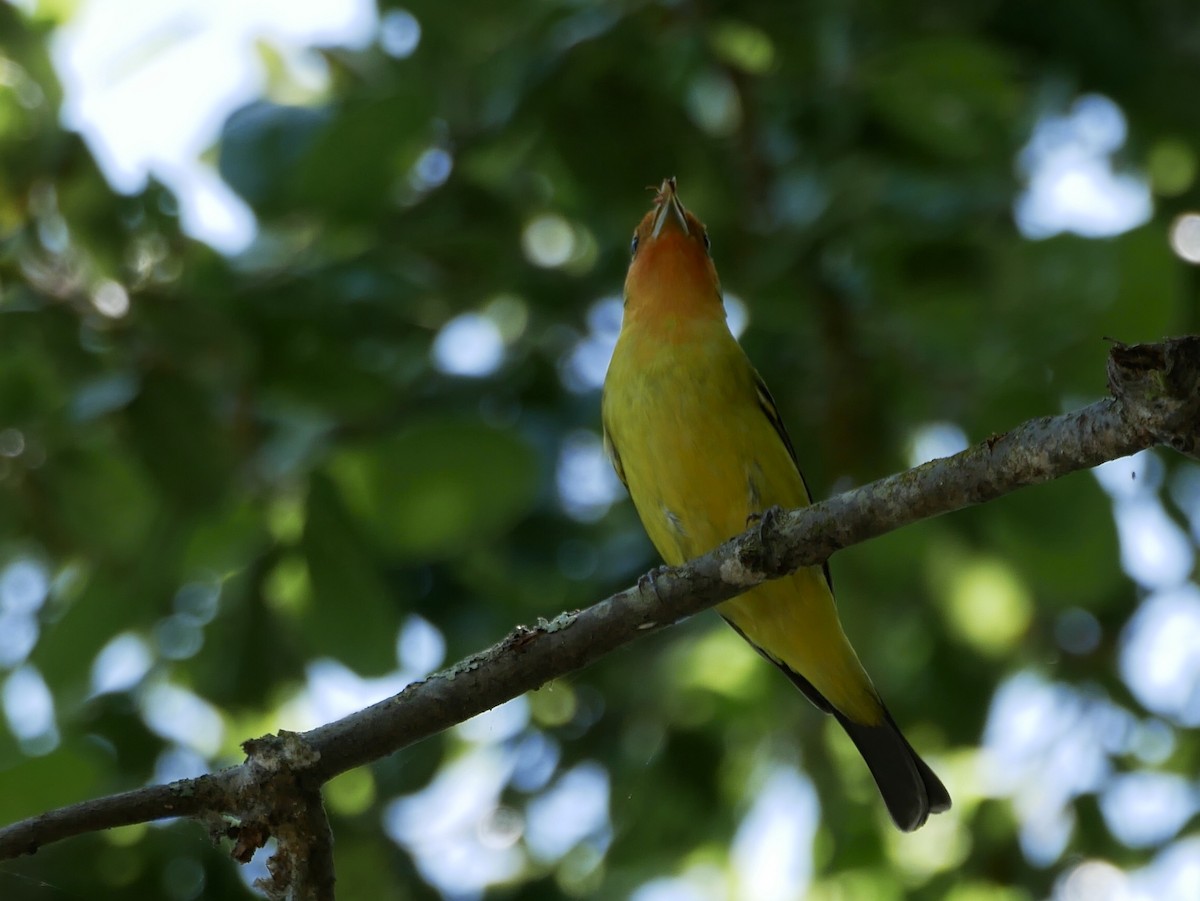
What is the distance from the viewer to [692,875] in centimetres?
620

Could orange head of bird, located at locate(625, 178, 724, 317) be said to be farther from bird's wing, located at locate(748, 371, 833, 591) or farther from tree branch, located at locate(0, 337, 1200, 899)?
tree branch, located at locate(0, 337, 1200, 899)

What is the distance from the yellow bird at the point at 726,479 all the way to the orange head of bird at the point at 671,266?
0.05ft

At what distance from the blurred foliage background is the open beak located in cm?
9

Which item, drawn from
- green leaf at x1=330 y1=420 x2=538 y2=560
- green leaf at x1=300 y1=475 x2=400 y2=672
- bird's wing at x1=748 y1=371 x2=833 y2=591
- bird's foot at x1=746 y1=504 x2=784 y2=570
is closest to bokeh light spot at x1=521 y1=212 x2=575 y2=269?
bird's wing at x1=748 y1=371 x2=833 y2=591

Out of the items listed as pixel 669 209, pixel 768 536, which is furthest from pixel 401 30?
pixel 768 536

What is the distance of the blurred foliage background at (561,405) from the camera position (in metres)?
4.54

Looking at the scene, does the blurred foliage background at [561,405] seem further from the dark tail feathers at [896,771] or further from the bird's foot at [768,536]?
the bird's foot at [768,536]

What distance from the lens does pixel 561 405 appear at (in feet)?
19.1

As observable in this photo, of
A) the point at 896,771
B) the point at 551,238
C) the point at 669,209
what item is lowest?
the point at 896,771

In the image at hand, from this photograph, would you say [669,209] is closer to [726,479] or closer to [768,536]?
[726,479]

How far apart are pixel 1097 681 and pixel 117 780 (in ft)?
14.5

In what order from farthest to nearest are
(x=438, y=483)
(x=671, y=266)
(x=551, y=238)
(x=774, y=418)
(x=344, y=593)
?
(x=551, y=238) < (x=671, y=266) < (x=774, y=418) < (x=438, y=483) < (x=344, y=593)

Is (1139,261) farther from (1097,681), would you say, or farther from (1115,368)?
(1097,681)

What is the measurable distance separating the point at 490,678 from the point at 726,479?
1999mm
